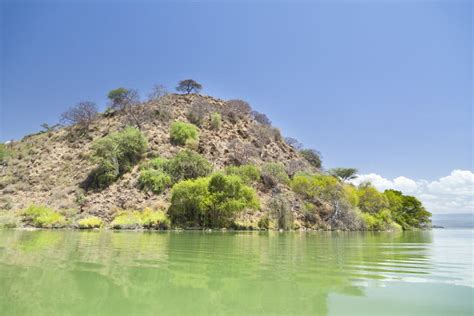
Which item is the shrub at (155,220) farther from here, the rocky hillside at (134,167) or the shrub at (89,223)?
the shrub at (89,223)

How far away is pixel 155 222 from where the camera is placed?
3247cm

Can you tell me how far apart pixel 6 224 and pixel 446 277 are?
3743 centimetres

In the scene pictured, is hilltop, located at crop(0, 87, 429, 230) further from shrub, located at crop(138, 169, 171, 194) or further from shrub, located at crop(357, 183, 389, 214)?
shrub, located at crop(357, 183, 389, 214)

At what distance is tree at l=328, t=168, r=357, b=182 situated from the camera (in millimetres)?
64938

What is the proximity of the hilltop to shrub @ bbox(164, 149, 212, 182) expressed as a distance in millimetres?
259

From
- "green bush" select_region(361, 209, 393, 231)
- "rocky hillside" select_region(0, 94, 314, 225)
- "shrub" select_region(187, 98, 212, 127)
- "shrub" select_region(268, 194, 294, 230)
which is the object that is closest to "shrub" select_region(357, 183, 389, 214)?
"green bush" select_region(361, 209, 393, 231)

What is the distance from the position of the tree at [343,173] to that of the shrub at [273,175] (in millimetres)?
22296

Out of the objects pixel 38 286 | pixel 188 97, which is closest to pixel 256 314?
pixel 38 286

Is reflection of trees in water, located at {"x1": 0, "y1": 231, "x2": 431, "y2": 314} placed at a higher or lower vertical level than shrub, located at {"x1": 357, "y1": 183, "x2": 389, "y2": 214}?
lower

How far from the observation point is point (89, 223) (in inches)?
1268

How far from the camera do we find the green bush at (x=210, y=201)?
105 ft

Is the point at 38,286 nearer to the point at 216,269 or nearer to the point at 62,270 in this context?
the point at 62,270

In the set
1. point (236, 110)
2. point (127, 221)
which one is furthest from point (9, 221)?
point (236, 110)

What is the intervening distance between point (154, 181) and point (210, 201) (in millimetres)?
10030
